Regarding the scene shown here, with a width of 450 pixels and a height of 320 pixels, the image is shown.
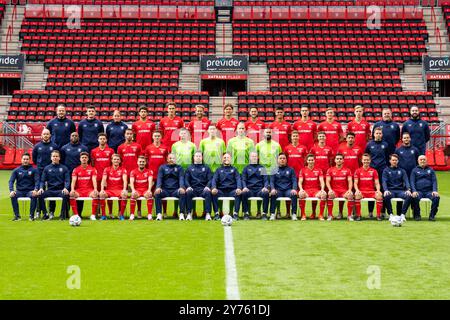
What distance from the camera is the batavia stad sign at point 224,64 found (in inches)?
1254

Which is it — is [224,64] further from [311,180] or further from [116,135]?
[311,180]

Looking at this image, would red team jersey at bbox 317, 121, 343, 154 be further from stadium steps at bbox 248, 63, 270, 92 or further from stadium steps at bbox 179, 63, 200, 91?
stadium steps at bbox 179, 63, 200, 91

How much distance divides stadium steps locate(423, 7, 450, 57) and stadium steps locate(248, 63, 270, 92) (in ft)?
28.4

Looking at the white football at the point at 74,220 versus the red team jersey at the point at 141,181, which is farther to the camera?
the red team jersey at the point at 141,181

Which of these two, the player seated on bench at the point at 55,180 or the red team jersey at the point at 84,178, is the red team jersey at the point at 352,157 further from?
the player seated on bench at the point at 55,180

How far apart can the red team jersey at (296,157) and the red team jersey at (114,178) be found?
3.23 meters

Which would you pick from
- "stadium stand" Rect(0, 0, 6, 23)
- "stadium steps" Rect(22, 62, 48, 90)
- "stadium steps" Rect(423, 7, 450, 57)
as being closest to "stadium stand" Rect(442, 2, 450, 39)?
"stadium steps" Rect(423, 7, 450, 57)

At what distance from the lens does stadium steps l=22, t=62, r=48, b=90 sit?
3259cm

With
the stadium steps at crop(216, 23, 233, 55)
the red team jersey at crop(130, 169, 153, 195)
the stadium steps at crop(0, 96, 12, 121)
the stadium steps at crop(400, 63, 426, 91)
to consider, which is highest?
the stadium steps at crop(216, 23, 233, 55)

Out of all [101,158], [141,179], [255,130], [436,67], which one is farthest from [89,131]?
[436,67]

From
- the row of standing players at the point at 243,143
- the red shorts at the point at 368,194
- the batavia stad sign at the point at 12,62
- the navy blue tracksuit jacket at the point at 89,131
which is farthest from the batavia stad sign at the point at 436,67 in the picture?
the navy blue tracksuit jacket at the point at 89,131

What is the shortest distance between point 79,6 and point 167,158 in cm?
2545

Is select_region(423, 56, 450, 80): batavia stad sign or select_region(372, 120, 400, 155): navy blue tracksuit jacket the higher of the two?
select_region(423, 56, 450, 80): batavia stad sign

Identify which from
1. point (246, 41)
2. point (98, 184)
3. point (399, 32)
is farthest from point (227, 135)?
point (399, 32)
